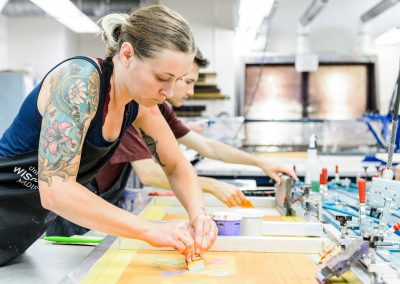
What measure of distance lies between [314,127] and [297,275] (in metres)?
5.29

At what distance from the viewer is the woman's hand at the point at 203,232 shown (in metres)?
1.29

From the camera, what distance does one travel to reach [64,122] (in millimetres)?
1201

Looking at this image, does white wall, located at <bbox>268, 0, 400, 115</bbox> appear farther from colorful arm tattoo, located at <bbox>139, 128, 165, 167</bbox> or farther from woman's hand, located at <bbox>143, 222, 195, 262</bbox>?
woman's hand, located at <bbox>143, 222, 195, 262</bbox>

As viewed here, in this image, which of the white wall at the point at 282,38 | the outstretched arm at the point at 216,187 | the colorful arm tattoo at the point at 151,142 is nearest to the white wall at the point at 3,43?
the white wall at the point at 282,38

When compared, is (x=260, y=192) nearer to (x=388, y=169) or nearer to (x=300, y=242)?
(x=388, y=169)

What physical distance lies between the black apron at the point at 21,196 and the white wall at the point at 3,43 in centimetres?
686

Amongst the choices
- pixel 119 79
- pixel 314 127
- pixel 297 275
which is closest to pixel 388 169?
pixel 297 275

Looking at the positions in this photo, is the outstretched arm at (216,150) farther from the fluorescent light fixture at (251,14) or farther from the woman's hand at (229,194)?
the fluorescent light fixture at (251,14)

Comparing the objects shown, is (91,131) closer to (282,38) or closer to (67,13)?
(67,13)

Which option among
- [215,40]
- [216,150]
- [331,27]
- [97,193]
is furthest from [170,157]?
[331,27]

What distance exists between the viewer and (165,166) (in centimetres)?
180

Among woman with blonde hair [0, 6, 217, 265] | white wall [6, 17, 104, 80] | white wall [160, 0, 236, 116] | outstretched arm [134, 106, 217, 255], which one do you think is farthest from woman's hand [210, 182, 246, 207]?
white wall [6, 17, 104, 80]

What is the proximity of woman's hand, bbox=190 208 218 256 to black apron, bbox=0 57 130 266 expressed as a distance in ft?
1.11

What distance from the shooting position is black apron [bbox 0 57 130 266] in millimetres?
1399
